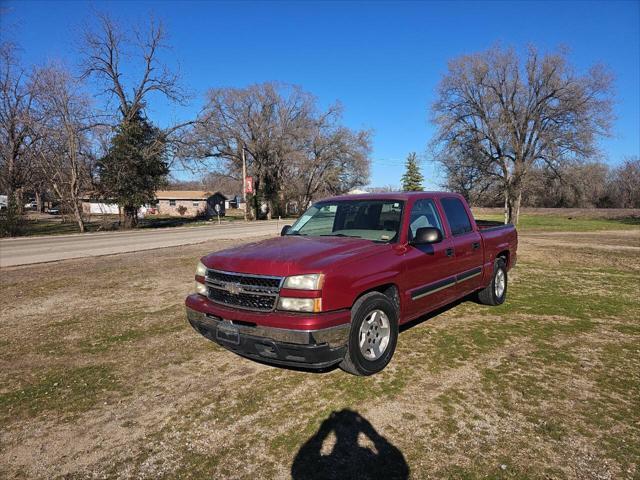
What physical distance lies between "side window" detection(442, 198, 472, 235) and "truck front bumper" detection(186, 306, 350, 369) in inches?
102

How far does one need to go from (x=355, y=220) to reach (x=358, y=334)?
162 centimetres

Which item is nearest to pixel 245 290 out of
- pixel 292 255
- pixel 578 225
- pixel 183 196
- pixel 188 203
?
pixel 292 255

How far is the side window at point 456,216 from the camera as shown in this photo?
18.0ft

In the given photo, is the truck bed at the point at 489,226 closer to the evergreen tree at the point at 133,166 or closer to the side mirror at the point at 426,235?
the side mirror at the point at 426,235

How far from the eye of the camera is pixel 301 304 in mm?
3502

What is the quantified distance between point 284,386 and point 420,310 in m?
1.78

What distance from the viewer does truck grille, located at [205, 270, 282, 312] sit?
362cm

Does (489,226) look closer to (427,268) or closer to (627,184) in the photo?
(427,268)

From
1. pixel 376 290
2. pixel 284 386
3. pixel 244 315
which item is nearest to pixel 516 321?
pixel 376 290

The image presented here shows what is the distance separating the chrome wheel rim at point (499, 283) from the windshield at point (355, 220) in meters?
2.88

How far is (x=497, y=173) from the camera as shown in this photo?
3366 centimetres

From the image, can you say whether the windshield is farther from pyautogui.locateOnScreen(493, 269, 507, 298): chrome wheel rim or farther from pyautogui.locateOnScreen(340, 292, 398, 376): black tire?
pyautogui.locateOnScreen(493, 269, 507, 298): chrome wheel rim

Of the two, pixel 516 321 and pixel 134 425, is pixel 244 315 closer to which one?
pixel 134 425

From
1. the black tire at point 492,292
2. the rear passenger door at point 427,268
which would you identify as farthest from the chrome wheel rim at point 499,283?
the rear passenger door at point 427,268
